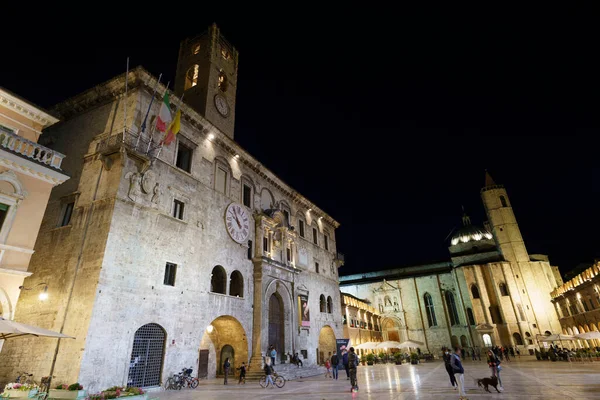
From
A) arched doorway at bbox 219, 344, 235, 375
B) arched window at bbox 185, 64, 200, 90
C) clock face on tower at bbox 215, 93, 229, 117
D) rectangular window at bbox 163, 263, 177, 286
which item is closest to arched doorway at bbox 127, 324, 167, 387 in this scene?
rectangular window at bbox 163, 263, 177, 286

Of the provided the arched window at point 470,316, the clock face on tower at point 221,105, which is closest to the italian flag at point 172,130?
the clock face on tower at point 221,105

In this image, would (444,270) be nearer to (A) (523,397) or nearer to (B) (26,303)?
(A) (523,397)

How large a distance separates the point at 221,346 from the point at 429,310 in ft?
141

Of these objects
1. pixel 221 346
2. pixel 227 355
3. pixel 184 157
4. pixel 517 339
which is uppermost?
pixel 184 157

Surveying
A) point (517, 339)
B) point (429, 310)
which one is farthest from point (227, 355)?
point (429, 310)

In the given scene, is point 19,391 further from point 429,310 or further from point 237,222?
point 429,310

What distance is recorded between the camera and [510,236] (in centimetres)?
5050

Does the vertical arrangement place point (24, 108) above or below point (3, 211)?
above

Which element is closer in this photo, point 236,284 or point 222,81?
point 236,284

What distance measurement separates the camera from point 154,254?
16406 millimetres

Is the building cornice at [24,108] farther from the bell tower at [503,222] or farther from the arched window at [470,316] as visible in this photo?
the bell tower at [503,222]

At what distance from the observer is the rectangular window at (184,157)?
20.8m

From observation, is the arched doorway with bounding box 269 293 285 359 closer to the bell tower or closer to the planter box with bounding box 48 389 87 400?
the planter box with bounding box 48 389 87 400

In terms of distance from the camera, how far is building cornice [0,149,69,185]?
474 inches
